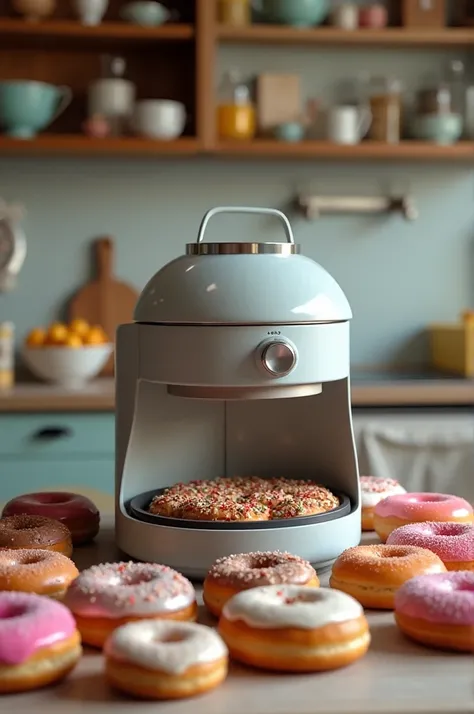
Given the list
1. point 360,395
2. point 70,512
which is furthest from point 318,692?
point 360,395

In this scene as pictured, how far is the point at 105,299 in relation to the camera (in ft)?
11.3

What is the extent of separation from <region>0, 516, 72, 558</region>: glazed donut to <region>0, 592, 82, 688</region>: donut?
31 centimetres

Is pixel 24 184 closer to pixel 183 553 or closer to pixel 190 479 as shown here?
pixel 190 479

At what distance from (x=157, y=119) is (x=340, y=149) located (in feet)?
1.99

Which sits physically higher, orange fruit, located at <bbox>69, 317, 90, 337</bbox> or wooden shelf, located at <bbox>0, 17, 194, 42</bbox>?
wooden shelf, located at <bbox>0, 17, 194, 42</bbox>

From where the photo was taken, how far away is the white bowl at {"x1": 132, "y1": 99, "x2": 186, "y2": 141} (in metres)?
3.14

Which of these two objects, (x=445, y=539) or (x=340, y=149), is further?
(x=340, y=149)

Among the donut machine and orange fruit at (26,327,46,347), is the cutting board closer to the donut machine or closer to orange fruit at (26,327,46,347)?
orange fruit at (26,327,46,347)

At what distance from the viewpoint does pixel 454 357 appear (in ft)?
11.0

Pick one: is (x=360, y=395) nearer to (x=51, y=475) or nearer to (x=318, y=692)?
(x=51, y=475)

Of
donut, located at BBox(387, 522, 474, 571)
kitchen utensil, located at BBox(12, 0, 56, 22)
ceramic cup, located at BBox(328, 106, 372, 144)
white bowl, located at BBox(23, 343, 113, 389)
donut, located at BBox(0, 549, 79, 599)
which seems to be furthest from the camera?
ceramic cup, located at BBox(328, 106, 372, 144)

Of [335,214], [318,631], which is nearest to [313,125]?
[335,214]

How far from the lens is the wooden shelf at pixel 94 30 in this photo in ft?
10.1

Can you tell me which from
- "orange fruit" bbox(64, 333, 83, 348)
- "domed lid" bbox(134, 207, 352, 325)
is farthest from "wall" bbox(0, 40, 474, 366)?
"domed lid" bbox(134, 207, 352, 325)
